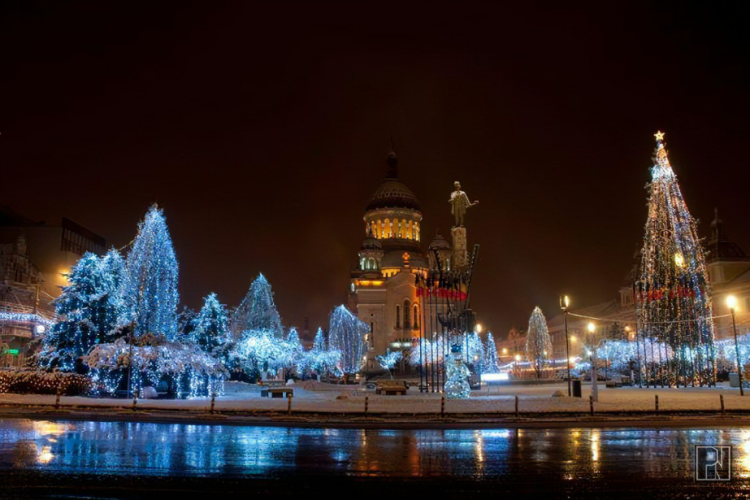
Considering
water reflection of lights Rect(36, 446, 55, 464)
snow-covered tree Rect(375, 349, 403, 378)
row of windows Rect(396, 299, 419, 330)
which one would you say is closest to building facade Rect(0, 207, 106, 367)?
snow-covered tree Rect(375, 349, 403, 378)

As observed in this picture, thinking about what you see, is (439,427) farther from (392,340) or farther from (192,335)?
(392,340)

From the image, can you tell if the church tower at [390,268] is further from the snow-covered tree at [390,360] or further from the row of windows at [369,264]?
the snow-covered tree at [390,360]

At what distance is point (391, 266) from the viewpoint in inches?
4055

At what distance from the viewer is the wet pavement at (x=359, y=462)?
10438mm

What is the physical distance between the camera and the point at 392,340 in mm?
92250

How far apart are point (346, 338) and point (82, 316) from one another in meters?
45.9

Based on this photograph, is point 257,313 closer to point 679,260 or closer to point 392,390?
point 392,390

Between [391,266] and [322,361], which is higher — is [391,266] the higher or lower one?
the higher one

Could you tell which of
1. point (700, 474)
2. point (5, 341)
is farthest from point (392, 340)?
point (700, 474)

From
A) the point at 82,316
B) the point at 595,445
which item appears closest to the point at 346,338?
the point at 82,316

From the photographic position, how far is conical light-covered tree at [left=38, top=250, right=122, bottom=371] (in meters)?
33.8

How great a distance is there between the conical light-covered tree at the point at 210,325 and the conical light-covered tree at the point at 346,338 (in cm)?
2495

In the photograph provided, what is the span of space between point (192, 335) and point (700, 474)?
39.4 meters

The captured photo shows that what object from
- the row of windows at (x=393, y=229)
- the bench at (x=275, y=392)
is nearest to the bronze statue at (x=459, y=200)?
the row of windows at (x=393, y=229)
